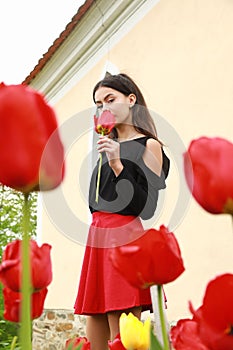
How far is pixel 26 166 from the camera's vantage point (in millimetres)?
375

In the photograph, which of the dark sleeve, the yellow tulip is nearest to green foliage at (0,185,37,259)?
A: the dark sleeve

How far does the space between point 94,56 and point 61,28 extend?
47 centimetres

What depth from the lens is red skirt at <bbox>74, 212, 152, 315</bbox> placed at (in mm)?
2131

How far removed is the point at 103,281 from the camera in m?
2.23

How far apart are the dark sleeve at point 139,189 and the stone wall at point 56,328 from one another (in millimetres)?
3577

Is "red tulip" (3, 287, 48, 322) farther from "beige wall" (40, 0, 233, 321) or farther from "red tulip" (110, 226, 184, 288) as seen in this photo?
"beige wall" (40, 0, 233, 321)

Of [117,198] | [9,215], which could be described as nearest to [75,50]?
[117,198]

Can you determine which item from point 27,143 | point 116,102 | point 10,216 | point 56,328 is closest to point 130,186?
point 116,102

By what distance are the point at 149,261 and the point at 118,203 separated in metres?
1.81

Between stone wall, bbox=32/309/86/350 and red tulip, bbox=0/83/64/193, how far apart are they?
5.30 m

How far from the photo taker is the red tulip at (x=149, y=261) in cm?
42

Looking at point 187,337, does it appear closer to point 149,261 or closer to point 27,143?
point 149,261

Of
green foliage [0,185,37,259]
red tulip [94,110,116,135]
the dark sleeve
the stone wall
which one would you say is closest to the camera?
red tulip [94,110,116,135]

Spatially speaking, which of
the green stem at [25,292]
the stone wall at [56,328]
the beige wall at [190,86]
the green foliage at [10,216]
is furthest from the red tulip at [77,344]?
the green foliage at [10,216]
